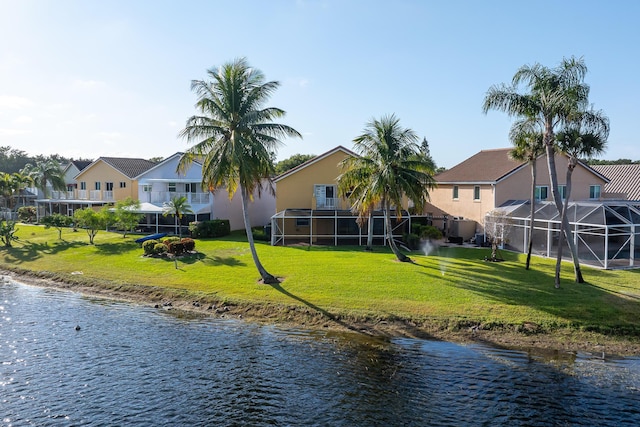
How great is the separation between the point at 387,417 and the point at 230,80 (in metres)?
19.6

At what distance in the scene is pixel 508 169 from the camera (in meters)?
40.7

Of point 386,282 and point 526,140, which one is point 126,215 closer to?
point 386,282

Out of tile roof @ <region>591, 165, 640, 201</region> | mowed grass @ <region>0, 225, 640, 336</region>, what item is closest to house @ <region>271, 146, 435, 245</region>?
mowed grass @ <region>0, 225, 640, 336</region>

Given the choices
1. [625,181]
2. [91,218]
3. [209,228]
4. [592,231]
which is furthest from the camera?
[625,181]

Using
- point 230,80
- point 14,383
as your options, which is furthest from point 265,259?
point 14,383

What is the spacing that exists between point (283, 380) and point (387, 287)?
10.4 meters

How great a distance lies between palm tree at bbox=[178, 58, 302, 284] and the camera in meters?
26.4

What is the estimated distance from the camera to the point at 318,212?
41.1 meters

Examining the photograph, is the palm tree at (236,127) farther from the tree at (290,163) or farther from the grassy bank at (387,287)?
the tree at (290,163)

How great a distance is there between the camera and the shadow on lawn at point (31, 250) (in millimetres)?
38875

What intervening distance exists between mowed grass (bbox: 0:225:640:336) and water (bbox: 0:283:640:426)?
2.83m

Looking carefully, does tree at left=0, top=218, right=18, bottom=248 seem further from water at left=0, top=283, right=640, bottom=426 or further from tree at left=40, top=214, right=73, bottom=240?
water at left=0, top=283, right=640, bottom=426

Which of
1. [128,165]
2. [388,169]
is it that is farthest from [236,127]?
[128,165]

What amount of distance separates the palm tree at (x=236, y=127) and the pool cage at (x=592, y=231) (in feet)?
54.8
